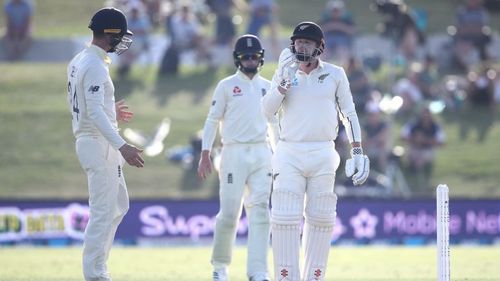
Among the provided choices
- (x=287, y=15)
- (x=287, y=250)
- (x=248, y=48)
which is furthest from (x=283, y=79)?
(x=287, y=15)

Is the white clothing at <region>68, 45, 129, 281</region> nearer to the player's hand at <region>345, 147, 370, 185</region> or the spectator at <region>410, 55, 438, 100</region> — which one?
the player's hand at <region>345, 147, 370, 185</region>

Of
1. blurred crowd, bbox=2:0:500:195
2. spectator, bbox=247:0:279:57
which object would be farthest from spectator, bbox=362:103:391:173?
spectator, bbox=247:0:279:57

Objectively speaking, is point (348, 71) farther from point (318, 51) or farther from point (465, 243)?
point (318, 51)

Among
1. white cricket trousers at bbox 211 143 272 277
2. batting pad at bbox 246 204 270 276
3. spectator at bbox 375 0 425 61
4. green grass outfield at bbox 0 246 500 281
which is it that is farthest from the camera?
spectator at bbox 375 0 425 61

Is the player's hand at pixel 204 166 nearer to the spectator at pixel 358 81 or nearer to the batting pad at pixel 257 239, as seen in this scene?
the batting pad at pixel 257 239

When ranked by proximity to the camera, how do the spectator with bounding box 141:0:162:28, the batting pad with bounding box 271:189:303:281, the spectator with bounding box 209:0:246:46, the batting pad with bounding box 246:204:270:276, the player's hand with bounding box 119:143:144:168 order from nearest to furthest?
1. the player's hand with bounding box 119:143:144:168
2. the batting pad with bounding box 271:189:303:281
3. the batting pad with bounding box 246:204:270:276
4. the spectator with bounding box 209:0:246:46
5. the spectator with bounding box 141:0:162:28

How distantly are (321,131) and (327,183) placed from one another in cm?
42

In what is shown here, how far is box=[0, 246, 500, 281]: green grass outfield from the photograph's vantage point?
1241 cm

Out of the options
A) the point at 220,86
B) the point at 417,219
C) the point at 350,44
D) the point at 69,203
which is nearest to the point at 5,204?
the point at 69,203

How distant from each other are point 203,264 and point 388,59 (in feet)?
44.0

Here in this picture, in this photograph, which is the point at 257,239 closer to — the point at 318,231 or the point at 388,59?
the point at 318,231

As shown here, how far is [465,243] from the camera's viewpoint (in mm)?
19203

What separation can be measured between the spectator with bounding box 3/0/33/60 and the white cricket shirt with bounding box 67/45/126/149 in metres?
16.8

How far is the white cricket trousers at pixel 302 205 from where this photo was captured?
9.78 meters
